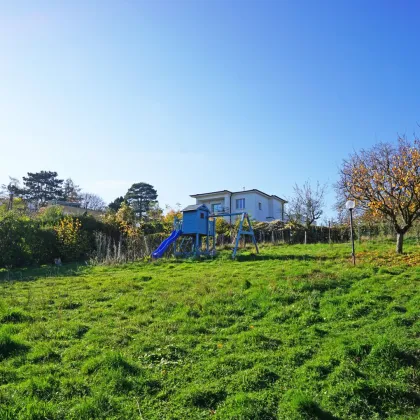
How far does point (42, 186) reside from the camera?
2223 inches

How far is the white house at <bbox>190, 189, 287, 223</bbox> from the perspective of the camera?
43.9 metres

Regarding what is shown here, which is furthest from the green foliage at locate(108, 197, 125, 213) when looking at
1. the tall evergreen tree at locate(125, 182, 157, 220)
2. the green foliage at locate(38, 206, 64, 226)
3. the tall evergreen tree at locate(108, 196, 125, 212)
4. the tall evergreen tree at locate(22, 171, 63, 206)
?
the green foliage at locate(38, 206, 64, 226)

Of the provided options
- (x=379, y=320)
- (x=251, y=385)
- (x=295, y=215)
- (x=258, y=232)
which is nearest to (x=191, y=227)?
(x=258, y=232)

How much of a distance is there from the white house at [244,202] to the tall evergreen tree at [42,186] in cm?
2365

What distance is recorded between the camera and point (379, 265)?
35.7 feet

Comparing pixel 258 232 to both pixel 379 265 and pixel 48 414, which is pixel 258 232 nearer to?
pixel 379 265

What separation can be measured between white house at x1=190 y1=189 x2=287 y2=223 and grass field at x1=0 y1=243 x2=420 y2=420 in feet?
112

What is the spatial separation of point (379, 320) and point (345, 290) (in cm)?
179

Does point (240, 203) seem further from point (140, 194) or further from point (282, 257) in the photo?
point (282, 257)

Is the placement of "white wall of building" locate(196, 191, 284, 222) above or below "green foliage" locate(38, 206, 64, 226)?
above

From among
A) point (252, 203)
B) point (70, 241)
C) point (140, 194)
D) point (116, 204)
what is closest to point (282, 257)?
point (70, 241)

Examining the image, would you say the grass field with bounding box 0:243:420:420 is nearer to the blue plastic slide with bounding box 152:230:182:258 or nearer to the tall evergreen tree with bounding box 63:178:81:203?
the blue plastic slide with bounding box 152:230:182:258

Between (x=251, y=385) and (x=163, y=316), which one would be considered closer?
(x=251, y=385)

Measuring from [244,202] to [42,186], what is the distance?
3226 cm
